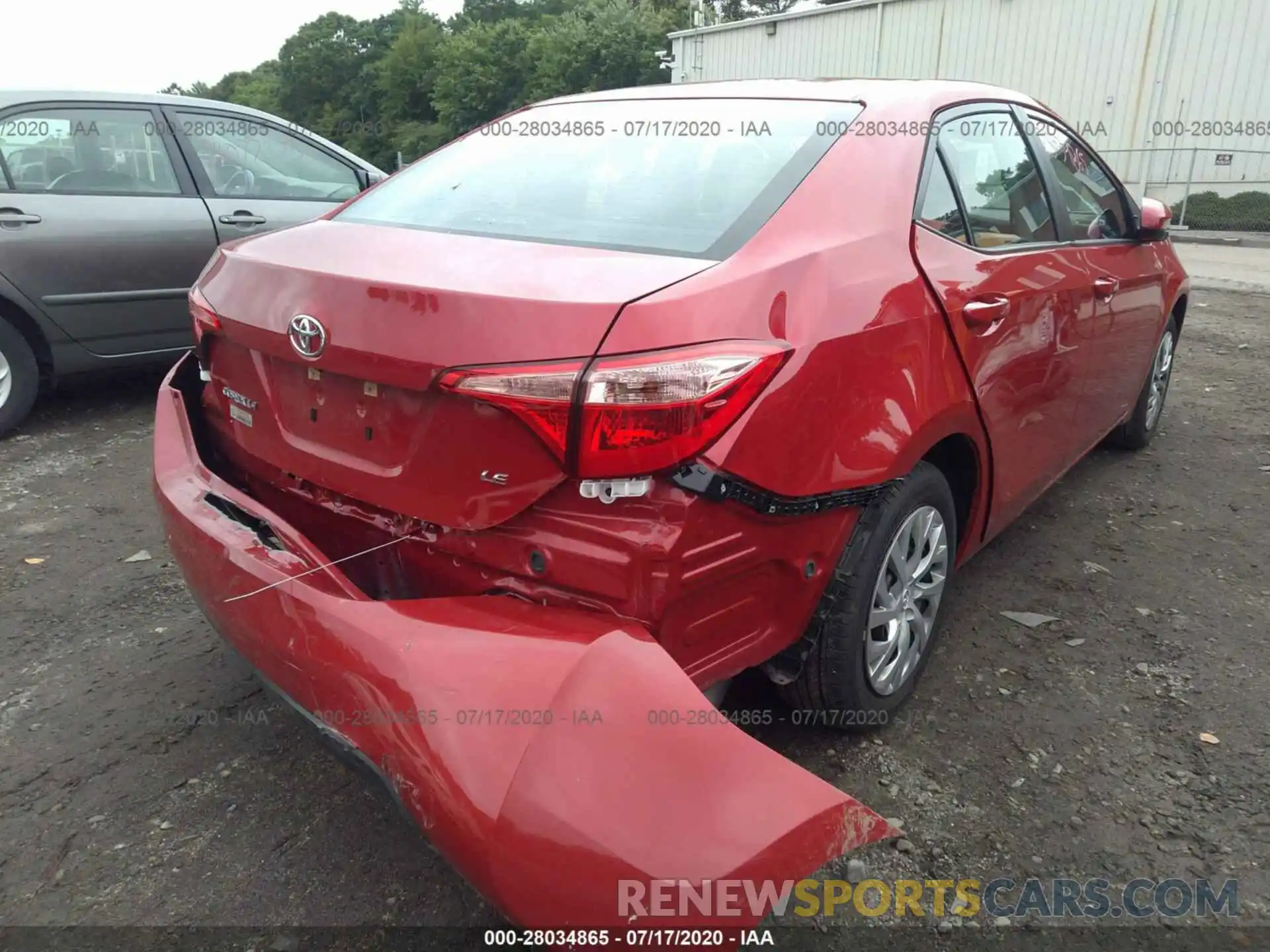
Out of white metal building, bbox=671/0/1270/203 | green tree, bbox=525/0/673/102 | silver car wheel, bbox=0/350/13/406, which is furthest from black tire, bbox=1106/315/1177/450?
green tree, bbox=525/0/673/102

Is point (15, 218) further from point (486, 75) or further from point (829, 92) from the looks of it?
point (486, 75)

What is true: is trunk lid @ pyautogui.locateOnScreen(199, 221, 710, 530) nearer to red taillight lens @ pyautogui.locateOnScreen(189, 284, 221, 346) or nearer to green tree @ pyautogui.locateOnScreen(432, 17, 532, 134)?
red taillight lens @ pyautogui.locateOnScreen(189, 284, 221, 346)

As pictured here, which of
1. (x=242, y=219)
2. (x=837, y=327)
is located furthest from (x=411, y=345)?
(x=242, y=219)

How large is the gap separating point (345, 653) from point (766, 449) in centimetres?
85

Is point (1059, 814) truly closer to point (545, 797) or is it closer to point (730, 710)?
point (730, 710)

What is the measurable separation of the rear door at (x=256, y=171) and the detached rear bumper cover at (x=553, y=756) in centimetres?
405

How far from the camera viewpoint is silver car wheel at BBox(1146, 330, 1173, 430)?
4617mm

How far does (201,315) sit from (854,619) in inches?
68.3

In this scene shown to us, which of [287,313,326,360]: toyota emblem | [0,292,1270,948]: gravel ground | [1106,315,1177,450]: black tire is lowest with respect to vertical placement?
[0,292,1270,948]: gravel ground

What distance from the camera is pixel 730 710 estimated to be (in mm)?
2441

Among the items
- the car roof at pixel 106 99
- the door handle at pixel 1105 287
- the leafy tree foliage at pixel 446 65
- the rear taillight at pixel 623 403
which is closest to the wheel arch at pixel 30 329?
the car roof at pixel 106 99

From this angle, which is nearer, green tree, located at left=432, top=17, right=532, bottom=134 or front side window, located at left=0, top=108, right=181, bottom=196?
front side window, located at left=0, top=108, right=181, bottom=196

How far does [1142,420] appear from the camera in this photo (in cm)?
467

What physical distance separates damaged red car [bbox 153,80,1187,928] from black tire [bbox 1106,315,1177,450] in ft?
6.89
